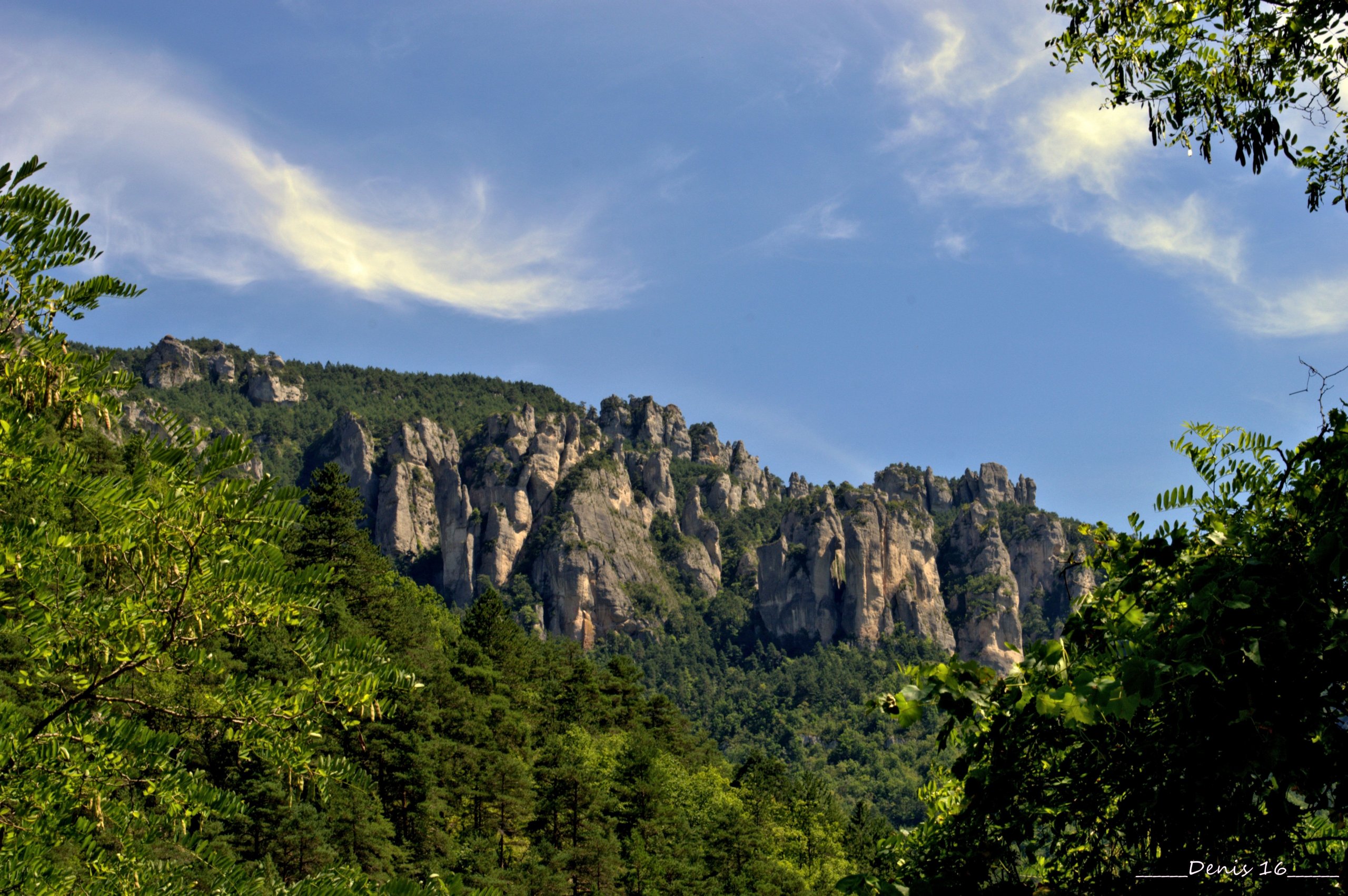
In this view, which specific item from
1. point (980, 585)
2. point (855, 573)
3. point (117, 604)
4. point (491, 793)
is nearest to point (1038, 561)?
point (980, 585)

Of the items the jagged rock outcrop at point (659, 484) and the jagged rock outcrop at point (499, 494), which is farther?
the jagged rock outcrop at point (659, 484)

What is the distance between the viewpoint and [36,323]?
492cm

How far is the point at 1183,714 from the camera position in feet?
9.94

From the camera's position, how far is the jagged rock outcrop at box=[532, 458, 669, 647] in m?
163

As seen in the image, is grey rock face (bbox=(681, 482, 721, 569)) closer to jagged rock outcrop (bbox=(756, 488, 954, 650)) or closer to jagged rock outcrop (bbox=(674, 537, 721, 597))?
jagged rock outcrop (bbox=(674, 537, 721, 597))

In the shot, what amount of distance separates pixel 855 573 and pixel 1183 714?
166m

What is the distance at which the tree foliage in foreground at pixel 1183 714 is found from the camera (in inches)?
113

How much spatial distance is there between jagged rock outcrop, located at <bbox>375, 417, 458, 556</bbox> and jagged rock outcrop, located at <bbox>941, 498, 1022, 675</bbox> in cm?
10438

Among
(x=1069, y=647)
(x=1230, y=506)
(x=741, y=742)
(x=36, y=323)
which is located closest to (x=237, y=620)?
(x=36, y=323)

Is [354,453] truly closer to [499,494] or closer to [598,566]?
[499,494]

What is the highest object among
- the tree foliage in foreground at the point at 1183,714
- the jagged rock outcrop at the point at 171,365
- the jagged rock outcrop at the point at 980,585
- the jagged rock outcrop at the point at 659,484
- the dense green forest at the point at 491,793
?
the jagged rock outcrop at the point at 171,365

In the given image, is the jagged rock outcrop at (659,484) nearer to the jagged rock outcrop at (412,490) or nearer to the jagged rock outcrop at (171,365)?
the jagged rock outcrop at (412,490)

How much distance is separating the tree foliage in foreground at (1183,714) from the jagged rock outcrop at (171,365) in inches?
8282

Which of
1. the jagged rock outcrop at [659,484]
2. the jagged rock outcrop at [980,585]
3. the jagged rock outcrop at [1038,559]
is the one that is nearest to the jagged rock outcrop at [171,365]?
the jagged rock outcrop at [659,484]
